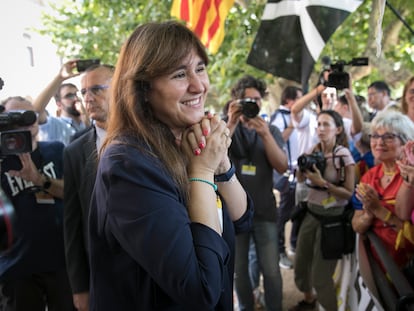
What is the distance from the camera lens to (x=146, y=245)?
1.00 metres

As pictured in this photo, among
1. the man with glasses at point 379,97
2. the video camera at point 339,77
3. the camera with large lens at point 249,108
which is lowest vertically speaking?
the man with glasses at point 379,97

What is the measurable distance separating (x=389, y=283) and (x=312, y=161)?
3.93 ft

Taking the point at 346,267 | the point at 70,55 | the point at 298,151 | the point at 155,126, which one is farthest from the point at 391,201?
the point at 70,55

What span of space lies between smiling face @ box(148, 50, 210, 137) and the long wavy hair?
0.06 ft

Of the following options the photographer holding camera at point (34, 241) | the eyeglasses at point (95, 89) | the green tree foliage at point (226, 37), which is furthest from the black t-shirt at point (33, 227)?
the green tree foliage at point (226, 37)

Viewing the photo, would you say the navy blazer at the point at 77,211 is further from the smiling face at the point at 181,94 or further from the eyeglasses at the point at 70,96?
the eyeglasses at the point at 70,96

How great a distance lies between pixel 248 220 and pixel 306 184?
186 cm

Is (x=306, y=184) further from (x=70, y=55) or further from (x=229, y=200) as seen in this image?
(x=70, y=55)

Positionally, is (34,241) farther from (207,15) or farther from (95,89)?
(207,15)

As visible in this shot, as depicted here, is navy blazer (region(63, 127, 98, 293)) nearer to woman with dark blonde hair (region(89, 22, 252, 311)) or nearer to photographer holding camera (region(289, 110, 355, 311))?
woman with dark blonde hair (region(89, 22, 252, 311))

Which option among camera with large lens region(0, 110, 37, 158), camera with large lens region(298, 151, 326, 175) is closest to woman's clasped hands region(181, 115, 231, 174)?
camera with large lens region(0, 110, 37, 158)

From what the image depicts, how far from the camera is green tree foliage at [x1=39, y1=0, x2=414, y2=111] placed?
605 centimetres

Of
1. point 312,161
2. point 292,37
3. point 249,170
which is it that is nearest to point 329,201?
point 312,161

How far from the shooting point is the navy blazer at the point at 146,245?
1.00m
